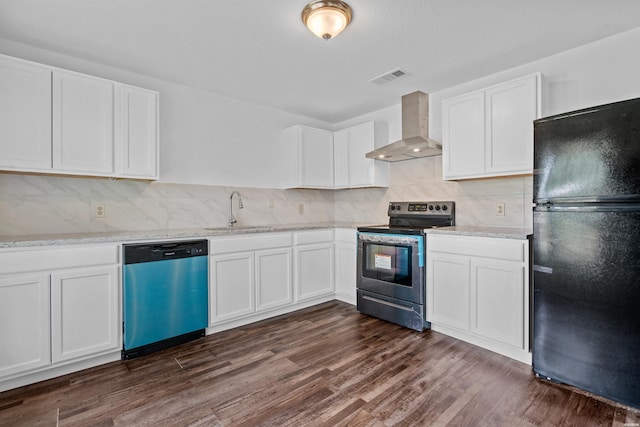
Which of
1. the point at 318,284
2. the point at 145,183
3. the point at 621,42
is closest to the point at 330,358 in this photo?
the point at 318,284

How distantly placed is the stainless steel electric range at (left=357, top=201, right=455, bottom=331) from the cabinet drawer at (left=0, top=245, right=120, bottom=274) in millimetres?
2273

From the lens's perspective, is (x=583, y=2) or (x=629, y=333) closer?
(x=629, y=333)

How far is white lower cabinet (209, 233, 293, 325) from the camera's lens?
286 centimetres

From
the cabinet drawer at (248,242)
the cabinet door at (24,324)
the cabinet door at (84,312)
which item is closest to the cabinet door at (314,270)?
the cabinet drawer at (248,242)

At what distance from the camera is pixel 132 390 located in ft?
6.56

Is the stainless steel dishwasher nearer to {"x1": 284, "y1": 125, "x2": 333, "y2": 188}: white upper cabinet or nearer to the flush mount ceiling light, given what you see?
{"x1": 284, "y1": 125, "x2": 333, "y2": 188}: white upper cabinet

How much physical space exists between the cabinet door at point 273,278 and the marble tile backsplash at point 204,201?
0.69m

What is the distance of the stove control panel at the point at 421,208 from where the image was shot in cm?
334

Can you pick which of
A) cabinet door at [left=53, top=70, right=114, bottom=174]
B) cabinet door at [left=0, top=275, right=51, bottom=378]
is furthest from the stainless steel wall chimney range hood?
cabinet door at [left=0, top=275, right=51, bottom=378]

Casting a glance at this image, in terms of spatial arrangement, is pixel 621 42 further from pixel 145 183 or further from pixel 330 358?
pixel 145 183

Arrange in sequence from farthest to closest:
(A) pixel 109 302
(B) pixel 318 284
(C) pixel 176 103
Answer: (B) pixel 318 284 → (C) pixel 176 103 → (A) pixel 109 302

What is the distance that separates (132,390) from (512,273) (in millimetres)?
2733

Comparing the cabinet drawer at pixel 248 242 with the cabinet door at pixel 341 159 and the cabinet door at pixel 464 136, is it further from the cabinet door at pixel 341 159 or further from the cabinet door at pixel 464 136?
the cabinet door at pixel 464 136

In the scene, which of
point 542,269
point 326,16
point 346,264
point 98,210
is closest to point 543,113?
point 542,269
